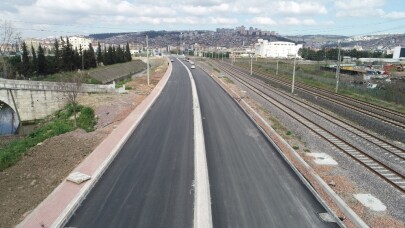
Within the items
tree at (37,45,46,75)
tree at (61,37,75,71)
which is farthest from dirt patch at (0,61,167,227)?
tree at (61,37,75,71)

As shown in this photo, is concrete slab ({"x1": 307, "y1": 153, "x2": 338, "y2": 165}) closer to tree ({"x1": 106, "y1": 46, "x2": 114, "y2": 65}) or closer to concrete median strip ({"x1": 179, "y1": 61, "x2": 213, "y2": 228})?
concrete median strip ({"x1": 179, "y1": 61, "x2": 213, "y2": 228})

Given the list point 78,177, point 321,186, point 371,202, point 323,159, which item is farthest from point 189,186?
point 323,159

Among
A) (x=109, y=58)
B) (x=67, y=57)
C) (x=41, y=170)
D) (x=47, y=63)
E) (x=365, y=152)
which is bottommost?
(x=41, y=170)

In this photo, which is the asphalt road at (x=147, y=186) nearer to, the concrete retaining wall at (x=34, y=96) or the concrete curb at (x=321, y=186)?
the concrete curb at (x=321, y=186)

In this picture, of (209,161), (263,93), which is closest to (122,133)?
(209,161)

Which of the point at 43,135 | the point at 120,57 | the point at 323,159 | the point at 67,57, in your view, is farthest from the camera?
the point at 120,57

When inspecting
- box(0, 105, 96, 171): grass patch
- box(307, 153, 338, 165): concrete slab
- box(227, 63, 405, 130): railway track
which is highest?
box(227, 63, 405, 130): railway track

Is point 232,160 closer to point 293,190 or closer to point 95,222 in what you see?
point 293,190

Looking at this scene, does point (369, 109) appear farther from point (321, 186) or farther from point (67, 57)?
point (67, 57)
